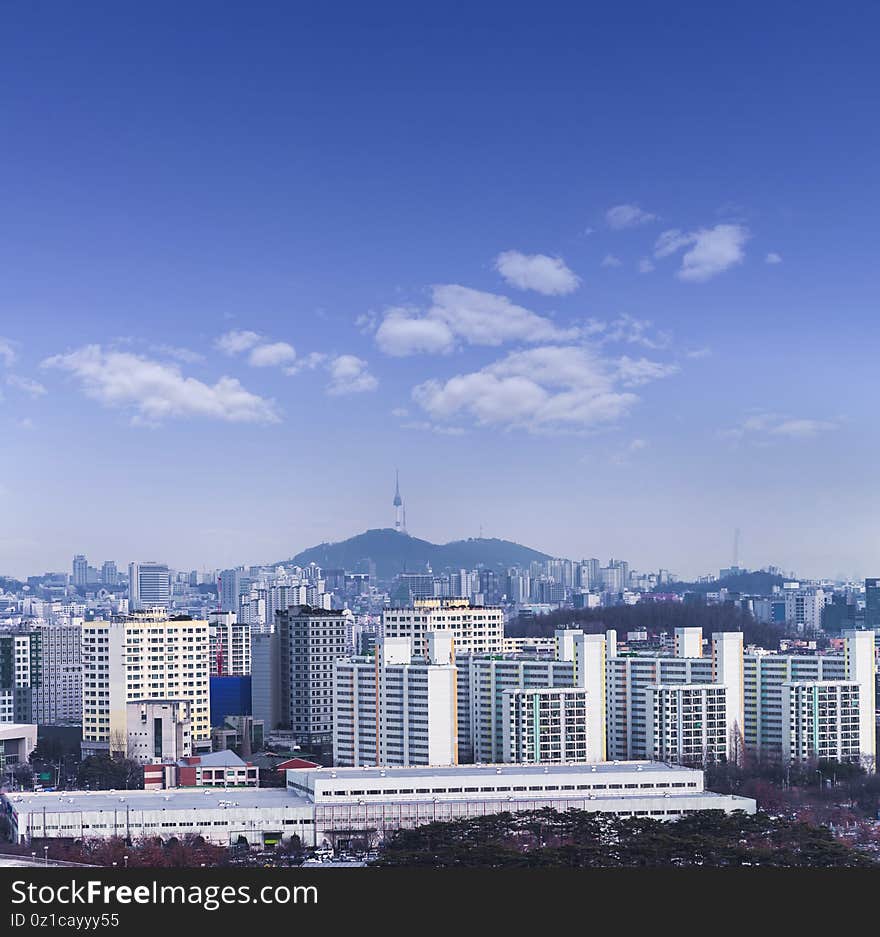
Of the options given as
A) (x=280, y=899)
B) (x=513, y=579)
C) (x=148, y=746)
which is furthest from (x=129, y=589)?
(x=280, y=899)

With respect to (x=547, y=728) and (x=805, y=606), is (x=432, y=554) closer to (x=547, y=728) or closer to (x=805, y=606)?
(x=805, y=606)

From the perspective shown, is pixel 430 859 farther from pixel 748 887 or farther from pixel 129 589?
pixel 129 589

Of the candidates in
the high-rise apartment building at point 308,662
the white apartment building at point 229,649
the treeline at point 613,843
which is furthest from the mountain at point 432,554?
the treeline at point 613,843

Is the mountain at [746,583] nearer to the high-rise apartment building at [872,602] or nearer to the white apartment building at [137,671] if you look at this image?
the high-rise apartment building at [872,602]

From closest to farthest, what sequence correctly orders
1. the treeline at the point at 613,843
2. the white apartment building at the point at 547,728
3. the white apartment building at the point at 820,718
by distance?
the treeline at the point at 613,843 → the white apartment building at the point at 547,728 → the white apartment building at the point at 820,718

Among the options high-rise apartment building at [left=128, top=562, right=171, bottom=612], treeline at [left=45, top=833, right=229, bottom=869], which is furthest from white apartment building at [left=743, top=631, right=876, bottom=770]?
high-rise apartment building at [left=128, top=562, right=171, bottom=612]

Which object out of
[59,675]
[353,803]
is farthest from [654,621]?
[353,803]

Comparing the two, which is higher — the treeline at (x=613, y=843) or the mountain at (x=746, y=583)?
the mountain at (x=746, y=583)
